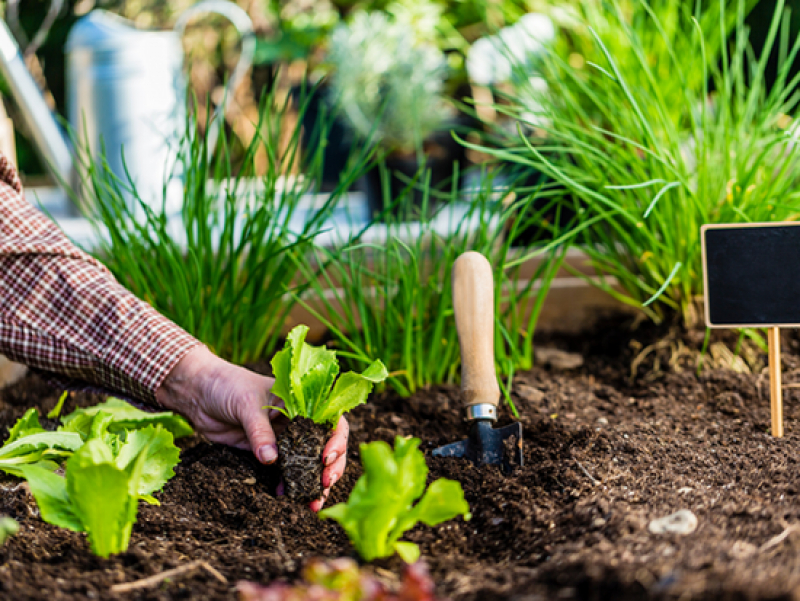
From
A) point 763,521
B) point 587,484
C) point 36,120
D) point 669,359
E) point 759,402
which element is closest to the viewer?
point 763,521

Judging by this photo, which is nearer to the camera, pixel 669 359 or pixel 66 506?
pixel 66 506

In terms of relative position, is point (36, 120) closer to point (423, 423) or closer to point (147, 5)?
point (423, 423)

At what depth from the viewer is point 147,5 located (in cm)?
326

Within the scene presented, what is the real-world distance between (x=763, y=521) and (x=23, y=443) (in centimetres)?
82

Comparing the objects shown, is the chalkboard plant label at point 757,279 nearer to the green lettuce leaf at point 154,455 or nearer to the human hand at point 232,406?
the human hand at point 232,406

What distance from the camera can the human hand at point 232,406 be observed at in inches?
34.9

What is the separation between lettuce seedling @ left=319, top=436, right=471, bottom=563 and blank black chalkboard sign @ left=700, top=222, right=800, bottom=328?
0.51m

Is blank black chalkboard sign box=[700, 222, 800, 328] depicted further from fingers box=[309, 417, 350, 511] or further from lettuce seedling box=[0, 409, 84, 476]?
lettuce seedling box=[0, 409, 84, 476]

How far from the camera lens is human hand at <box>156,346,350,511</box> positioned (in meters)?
0.89

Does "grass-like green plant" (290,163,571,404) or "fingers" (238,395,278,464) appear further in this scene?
"grass-like green plant" (290,163,571,404)

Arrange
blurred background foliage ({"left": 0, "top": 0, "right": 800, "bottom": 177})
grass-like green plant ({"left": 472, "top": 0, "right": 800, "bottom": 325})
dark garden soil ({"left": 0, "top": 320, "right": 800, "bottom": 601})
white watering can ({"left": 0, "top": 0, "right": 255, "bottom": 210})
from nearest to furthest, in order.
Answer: dark garden soil ({"left": 0, "top": 320, "right": 800, "bottom": 601}) < grass-like green plant ({"left": 472, "top": 0, "right": 800, "bottom": 325}) < white watering can ({"left": 0, "top": 0, "right": 255, "bottom": 210}) < blurred background foliage ({"left": 0, "top": 0, "right": 800, "bottom": 177})

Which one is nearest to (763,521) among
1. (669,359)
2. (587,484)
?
(587,484)

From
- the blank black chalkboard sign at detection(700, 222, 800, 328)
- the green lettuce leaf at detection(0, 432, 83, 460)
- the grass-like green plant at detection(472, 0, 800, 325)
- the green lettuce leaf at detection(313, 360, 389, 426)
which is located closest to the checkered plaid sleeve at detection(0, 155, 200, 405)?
the green lettuce leaf at detection(0, 432, 83, 460)

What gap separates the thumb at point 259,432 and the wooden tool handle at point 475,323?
0.81 feet
